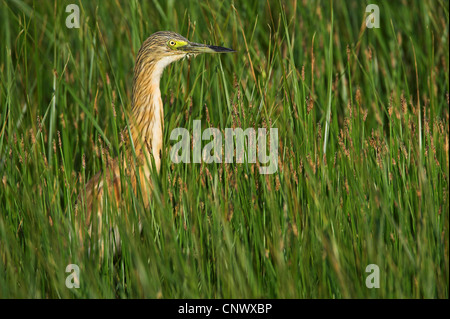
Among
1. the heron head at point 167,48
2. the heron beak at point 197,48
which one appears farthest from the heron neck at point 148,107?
the heron beak at point 197,48

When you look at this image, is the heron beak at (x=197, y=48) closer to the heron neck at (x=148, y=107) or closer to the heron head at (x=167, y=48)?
the heron head at (x=167, y=48)

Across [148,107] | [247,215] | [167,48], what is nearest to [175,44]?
[167,48]

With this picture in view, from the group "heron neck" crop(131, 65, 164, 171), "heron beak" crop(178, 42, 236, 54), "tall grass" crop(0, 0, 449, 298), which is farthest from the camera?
"heron neck" crop(131, 65, 164, 171)

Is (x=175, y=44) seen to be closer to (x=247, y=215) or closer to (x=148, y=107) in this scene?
(x=148, y=107)

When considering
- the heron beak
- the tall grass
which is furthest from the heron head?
the tall grass

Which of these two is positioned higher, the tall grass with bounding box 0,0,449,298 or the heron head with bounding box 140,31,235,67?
the heron head with bounding box 140,31,235,67

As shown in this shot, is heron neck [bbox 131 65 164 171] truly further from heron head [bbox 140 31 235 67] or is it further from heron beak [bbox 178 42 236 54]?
heron beak [bbox 178 42 236 54]

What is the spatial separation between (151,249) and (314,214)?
0.70 metres

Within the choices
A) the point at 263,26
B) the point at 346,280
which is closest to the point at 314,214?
the point at 346,280

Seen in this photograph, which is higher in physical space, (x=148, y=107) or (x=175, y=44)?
(x=175, y=44)

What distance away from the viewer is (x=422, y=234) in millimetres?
2723

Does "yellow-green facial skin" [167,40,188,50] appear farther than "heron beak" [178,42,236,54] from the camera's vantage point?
Yes

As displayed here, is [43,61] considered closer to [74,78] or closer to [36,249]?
[74,78]

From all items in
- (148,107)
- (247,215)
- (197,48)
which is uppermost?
(197,48)
